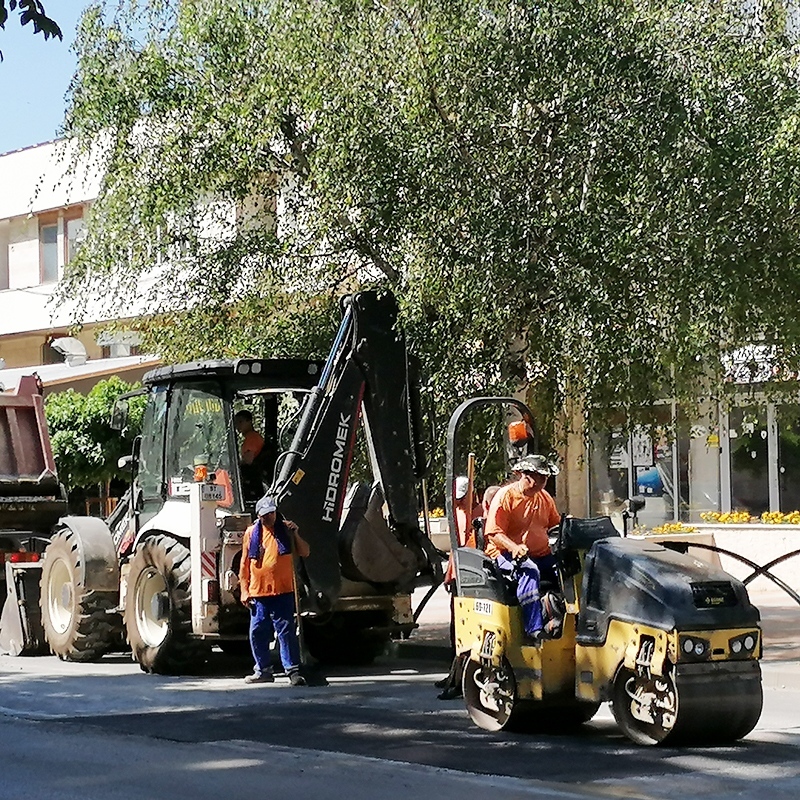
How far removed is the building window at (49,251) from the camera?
3878 cm

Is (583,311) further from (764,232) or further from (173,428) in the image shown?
(173,428)

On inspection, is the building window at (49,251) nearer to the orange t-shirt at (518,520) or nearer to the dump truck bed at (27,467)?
the dump truck bed at (27,467)

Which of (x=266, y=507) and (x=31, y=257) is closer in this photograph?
(x=266, y=507)

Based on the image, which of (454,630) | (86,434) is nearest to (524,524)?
(454,630)

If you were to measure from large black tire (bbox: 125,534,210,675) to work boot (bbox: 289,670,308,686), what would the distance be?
1.26 meters

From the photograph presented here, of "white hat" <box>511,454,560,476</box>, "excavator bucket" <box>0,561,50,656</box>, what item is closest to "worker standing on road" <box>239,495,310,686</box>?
"white hat" <box>511,454,560,476</box>

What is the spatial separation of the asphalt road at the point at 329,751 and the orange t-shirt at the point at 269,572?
837 mm

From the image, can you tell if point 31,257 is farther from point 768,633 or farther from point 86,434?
point 768,633

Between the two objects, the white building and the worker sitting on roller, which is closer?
the worker sitting on roller

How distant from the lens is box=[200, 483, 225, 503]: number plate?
48.3 ft

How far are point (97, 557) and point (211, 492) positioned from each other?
1877 millimetres

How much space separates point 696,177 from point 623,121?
857 millimetres

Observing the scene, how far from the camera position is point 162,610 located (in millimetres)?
14898

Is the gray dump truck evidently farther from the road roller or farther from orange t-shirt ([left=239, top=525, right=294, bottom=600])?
the road roller
